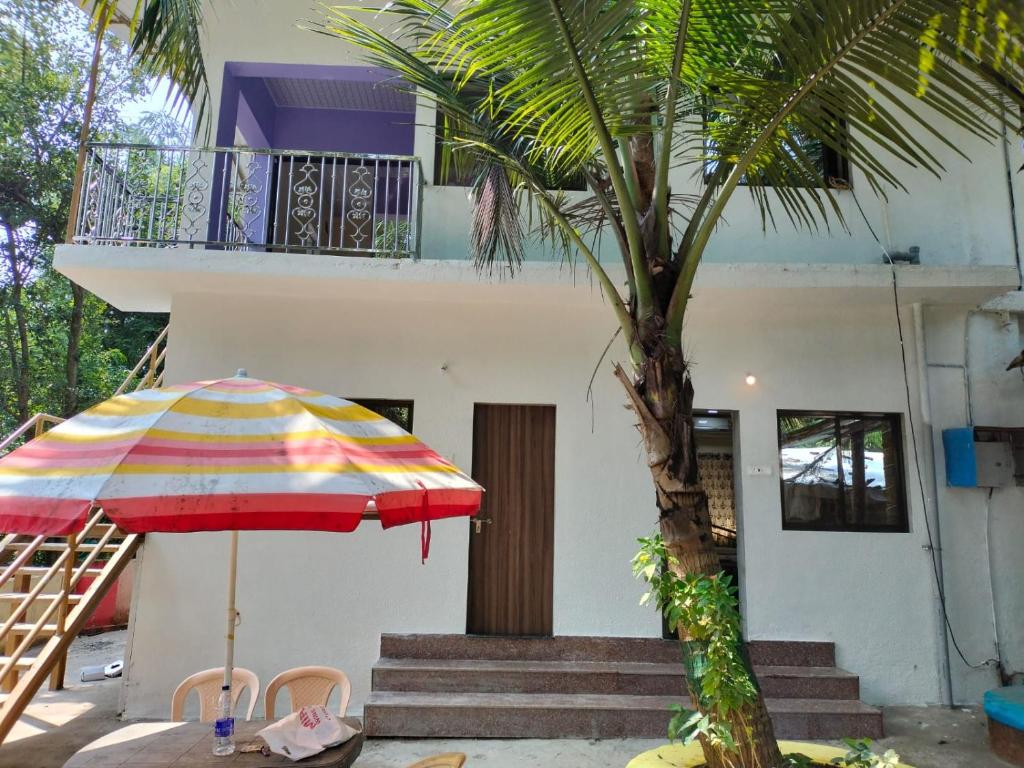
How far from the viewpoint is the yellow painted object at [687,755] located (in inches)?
139

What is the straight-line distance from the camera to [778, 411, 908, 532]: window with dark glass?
706cm

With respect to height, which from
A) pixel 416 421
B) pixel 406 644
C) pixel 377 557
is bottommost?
pixel 406 644

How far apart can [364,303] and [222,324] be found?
4.92ft

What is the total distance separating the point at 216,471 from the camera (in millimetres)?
2615

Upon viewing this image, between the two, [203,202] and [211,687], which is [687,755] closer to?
[211,687]

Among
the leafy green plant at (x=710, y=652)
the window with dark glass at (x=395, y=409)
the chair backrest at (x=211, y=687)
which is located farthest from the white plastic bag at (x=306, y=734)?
the window with dark glass at (x=395, y=409)

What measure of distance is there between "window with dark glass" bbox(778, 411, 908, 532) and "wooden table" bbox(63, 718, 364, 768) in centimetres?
522

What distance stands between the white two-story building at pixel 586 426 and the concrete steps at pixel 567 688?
32 mm

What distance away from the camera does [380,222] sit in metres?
9.13

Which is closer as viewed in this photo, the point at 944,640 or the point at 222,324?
the point at 944,640

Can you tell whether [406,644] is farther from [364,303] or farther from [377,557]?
[364,303]

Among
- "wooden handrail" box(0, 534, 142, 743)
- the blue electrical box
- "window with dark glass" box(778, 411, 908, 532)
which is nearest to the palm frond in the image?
"wooden handrail" box(0, 534, 142, 743)

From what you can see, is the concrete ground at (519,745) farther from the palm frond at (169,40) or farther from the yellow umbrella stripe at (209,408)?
the palm frond at (169,40)

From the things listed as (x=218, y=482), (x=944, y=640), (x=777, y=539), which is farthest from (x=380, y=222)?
(x=944, y=640)
